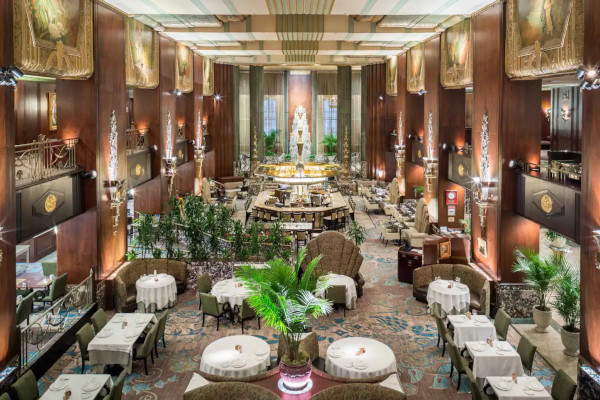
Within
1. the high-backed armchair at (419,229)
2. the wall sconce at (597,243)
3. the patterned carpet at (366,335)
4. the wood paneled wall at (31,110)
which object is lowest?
the patterned carpet at (366,335)

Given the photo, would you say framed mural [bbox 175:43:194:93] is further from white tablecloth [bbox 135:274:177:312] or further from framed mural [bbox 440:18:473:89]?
white tablecloth [bbox 135:274:177:312]

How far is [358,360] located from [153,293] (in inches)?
202

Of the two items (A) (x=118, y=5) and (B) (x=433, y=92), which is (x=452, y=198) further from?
(A) (x=118, y=5)

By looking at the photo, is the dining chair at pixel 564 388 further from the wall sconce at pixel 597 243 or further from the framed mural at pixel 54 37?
the framed mural at pixel 54 37

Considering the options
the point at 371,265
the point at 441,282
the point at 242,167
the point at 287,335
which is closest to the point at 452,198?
the point at 371,265

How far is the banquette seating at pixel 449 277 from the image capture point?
11.9 metres

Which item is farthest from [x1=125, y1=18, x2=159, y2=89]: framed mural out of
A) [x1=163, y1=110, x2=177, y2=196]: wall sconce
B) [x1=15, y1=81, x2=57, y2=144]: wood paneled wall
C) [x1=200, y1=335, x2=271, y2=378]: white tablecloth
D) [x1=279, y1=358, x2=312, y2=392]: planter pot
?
[x1=279, y1=358, x2=312, y2=392]: planter pot

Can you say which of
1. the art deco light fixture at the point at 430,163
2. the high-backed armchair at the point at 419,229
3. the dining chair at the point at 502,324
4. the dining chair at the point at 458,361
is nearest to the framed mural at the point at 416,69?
the art deco light fixture at the point at 430,163

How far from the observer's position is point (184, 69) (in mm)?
20188

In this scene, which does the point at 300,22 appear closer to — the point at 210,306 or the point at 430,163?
the point at 430,163

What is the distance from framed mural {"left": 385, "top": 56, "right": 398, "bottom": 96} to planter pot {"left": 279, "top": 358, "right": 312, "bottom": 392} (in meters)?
18.7

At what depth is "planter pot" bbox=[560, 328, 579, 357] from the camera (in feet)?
32.2

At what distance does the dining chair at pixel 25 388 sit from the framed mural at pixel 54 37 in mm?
4331

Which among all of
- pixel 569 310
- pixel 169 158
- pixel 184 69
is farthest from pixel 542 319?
pixel 184 69
